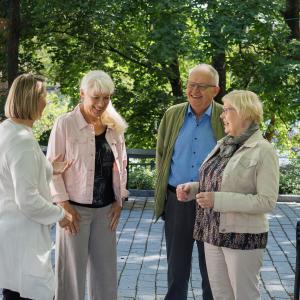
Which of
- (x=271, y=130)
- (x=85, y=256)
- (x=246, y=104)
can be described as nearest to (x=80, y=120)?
(x=85, y=256)

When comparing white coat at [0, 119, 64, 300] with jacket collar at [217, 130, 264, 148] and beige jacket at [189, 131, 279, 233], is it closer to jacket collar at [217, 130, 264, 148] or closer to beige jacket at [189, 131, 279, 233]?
beige jacket at [189, 131, 279, 233]

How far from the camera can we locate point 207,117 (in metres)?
5.17

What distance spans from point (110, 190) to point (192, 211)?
2.16 feet

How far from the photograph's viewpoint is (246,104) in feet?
14.0

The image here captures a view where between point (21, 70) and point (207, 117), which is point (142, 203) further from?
point (207, 117)

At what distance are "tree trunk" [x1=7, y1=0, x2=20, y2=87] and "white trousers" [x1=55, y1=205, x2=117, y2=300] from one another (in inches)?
323

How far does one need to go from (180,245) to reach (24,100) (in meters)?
1.87

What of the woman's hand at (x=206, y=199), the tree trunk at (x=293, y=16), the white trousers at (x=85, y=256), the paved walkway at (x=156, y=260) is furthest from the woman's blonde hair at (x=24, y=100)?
the tree trunk at (x=293, y=16)

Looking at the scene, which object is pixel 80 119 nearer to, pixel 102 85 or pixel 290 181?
pixel 102 85

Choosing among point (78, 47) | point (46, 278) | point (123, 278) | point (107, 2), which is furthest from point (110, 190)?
point (78, 47)

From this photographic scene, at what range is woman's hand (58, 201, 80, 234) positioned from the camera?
15.4 feet

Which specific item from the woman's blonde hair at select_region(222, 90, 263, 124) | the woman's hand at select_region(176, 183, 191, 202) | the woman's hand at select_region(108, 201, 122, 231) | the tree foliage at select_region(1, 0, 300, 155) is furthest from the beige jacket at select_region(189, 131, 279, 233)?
the tree foliage at select_region(1, 0, 300, 155)

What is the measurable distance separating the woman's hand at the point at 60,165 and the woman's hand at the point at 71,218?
0.24 metres

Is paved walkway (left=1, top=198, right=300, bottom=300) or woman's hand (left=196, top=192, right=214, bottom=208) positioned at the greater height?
woman's hand (left=196, top=192, right=214, bottom=208)
